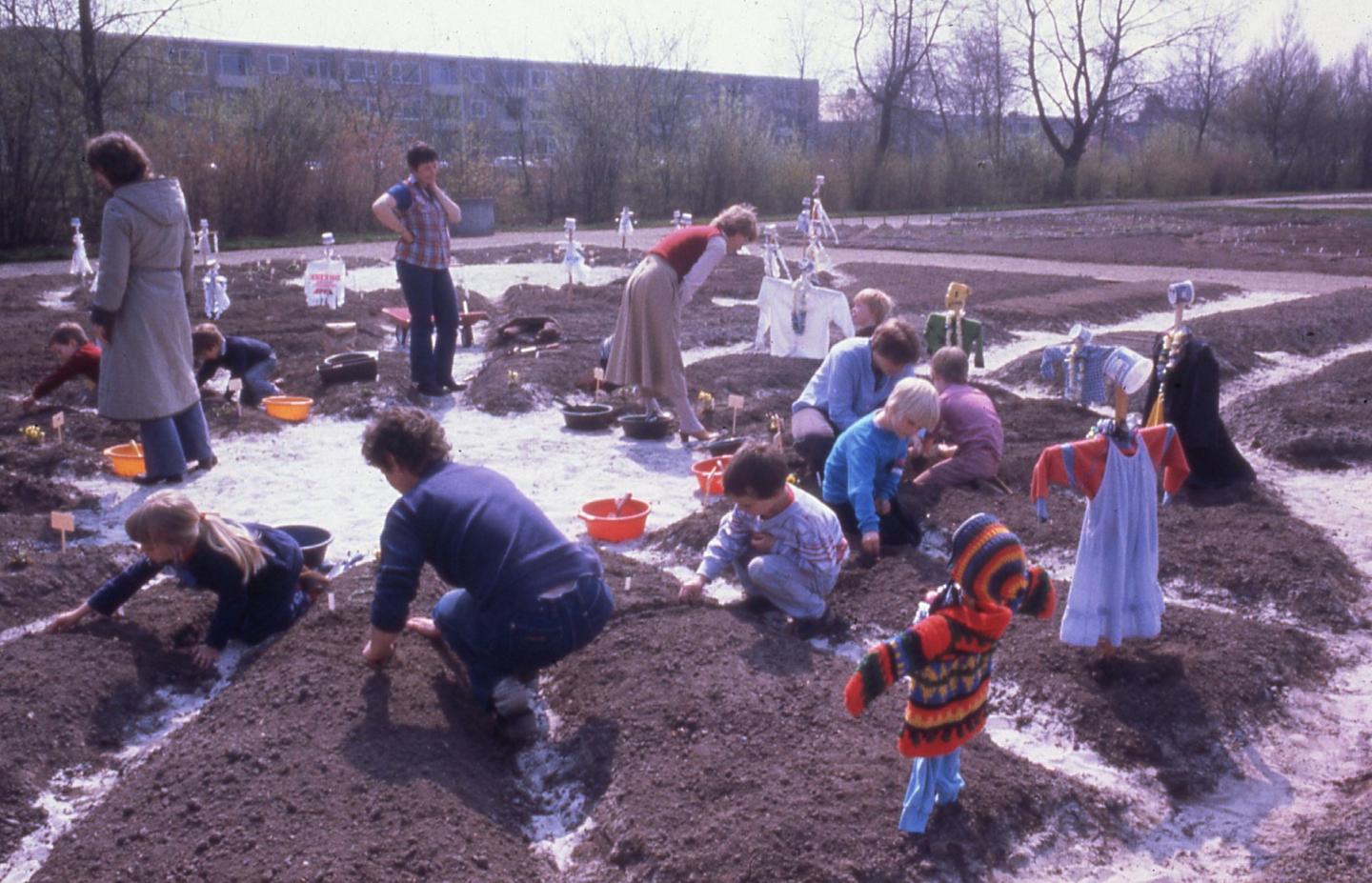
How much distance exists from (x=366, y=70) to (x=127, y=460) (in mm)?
38583

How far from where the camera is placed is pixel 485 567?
3674 millimetres

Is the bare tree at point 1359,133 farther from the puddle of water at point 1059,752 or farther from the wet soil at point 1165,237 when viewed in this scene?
the puddle of water at point 1059,752

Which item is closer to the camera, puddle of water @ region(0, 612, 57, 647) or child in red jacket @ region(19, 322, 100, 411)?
puddle of water @ region(0, 612, 57, 647)

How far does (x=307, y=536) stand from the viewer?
209 inches

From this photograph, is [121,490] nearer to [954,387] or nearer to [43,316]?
[954,387]

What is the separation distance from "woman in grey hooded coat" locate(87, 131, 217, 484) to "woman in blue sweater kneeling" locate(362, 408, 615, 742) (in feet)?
9.92

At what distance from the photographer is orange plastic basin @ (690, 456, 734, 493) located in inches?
250

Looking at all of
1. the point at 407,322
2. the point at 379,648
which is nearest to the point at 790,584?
the point at 379,648

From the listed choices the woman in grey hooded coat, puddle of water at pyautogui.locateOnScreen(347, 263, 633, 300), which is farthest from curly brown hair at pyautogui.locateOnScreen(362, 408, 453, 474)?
puddle of water at pyautogui.locateOnScreen(347, 263, 633, 300)

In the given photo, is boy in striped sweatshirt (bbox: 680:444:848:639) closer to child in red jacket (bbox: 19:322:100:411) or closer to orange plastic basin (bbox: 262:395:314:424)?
orange plastic basin (bbox: 262:395:314:424)

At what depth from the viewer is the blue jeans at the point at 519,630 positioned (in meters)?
3.67

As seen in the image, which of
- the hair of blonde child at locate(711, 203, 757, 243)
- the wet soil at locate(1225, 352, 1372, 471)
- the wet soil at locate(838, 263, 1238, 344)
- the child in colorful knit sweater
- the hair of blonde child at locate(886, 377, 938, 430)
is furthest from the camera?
the wet soil at locate(838, 263, 1238, 344)

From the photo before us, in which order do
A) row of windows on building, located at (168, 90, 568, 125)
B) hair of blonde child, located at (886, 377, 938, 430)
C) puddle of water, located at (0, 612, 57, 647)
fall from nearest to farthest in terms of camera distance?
puddle of water, located at (0, 612, 57, 647) → hair of blonde child, located at (886, 377, 938, 430) → row of windows on building, located at (168, 90, 568, 125)

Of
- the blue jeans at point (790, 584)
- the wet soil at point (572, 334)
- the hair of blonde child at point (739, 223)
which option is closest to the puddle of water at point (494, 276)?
the wet soil at point (572, 334)
